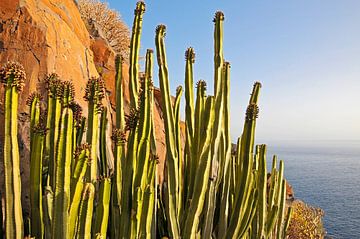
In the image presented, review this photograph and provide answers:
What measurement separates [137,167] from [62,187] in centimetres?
80

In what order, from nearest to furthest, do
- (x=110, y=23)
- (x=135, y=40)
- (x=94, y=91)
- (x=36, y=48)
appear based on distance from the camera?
1. (x=94, y=91)
2. (x=135, y=40)
3. (x=36, y=48)
4. (x=110, y=23)

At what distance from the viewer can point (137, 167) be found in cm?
274

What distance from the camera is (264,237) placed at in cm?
401

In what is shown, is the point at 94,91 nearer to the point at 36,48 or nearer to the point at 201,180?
the point at 201,180

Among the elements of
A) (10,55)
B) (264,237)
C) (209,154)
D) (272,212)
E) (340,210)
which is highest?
(10,55)

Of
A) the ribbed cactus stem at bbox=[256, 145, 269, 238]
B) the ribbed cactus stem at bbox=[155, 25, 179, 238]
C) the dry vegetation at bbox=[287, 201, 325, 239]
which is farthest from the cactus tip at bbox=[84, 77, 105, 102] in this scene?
the dry vegetation at bbox=[287, 201, 325, 239]

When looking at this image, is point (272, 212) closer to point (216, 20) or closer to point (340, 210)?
point (216, 20)

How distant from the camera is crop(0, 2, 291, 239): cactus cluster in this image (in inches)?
83.1

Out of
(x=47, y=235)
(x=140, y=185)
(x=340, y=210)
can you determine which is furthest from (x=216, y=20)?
(x=340, y=210)

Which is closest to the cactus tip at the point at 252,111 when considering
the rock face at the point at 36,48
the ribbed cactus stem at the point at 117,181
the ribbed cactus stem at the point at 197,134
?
the ribbed cactus stem at the point at 197,134

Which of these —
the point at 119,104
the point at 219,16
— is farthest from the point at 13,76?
the point at 219,16

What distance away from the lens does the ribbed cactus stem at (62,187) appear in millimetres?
2033

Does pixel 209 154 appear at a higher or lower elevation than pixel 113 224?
higher

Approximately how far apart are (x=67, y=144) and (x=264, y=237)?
9.46 ft
